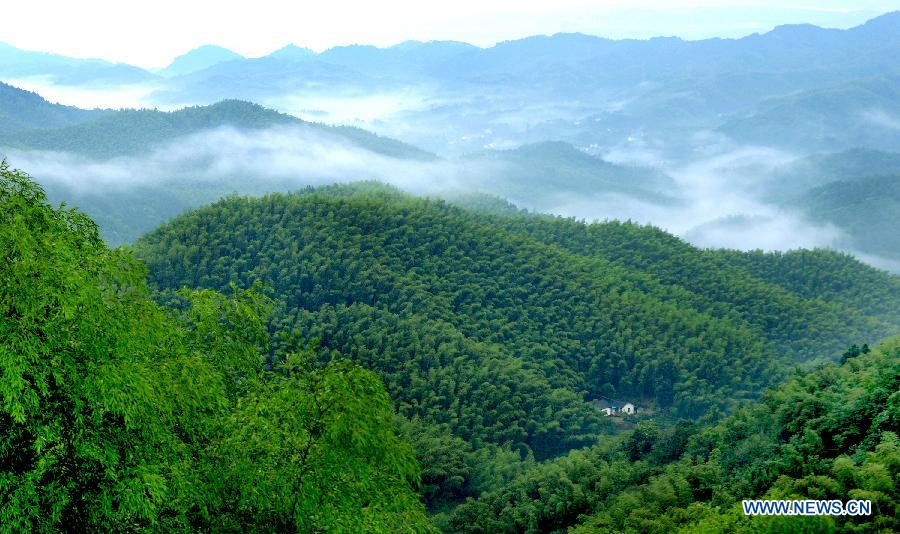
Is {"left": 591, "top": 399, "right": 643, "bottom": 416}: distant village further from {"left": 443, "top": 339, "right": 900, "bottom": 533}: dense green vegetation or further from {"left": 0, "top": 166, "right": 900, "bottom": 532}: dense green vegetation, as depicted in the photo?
{"left": 443, "top": 339, "right": 900, "bottom": 533}: dense green vegetation

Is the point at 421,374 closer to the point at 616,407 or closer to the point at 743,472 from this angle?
the point at 616,407

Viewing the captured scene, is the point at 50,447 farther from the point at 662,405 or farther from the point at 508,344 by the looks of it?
the point at 662,405

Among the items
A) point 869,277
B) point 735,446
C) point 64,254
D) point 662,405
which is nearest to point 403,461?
point 64,254

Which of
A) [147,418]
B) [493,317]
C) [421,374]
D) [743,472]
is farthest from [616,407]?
[147,418]

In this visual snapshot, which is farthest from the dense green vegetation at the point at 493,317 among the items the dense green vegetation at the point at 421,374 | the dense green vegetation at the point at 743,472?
the dense green vegetation at the point at 743,472

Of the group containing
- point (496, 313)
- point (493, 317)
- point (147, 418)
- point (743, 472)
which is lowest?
point (493, 317)
